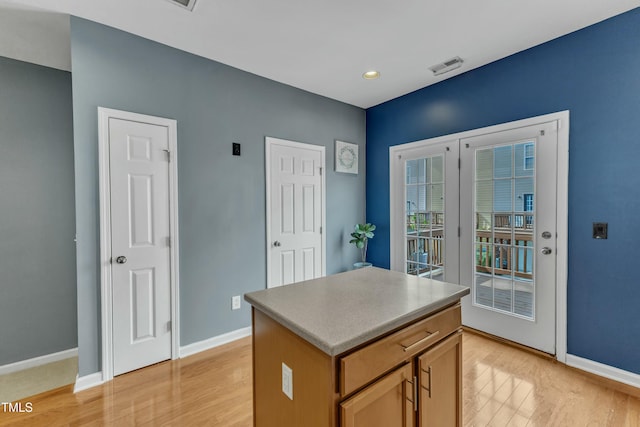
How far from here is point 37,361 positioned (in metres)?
2.60

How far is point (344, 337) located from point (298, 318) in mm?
225

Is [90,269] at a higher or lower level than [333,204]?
lower

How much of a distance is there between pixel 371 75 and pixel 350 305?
2.65 meters

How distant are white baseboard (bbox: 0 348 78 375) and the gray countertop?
2.62 m

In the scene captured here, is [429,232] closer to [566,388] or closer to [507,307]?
[507,307]

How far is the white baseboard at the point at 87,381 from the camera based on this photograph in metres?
2.12

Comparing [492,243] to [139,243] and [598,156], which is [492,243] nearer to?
[598,156]

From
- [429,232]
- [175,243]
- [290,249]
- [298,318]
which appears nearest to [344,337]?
[298,318]

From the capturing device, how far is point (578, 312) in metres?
2.35

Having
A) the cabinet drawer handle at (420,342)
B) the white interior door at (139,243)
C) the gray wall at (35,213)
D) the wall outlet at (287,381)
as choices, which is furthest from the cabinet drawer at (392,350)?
the gray wall at (35,213)

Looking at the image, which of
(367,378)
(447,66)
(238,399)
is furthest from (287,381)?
(447,66)

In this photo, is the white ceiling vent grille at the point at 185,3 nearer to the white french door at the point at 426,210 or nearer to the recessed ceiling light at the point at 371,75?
the recessed ceiling light at the point at 371,75

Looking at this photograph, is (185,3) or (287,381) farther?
(185,3)

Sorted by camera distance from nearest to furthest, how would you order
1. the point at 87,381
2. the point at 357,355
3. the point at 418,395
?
the point at 357,355 < the point at 418,395 < the point at 87,381
